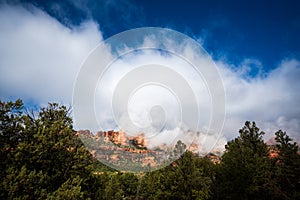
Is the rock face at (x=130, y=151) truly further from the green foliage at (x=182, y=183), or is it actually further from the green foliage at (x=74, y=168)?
the green foliage at (x=74, y=168)

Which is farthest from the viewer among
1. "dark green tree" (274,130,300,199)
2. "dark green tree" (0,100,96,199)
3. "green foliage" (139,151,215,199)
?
"green foliage" (139,151,215,199)

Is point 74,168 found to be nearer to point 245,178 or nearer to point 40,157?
point 40,157

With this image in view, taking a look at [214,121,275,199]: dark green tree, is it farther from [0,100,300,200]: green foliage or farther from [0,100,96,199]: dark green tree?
[0,100,96,199]: dark green tree

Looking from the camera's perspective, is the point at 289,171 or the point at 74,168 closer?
the point at 74,168

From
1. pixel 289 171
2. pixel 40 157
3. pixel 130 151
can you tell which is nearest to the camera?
pixel 40 157

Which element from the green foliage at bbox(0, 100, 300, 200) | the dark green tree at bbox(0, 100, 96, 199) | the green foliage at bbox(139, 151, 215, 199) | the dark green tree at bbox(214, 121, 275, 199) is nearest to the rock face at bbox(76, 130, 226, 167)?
the green foliage at bbox(139, 151, 215, 199)

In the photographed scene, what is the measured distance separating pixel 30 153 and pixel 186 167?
18119 mm

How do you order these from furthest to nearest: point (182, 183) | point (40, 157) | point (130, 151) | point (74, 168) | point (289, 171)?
point (130, 151) < point (182, 183) < point (289, 171) < point (74, 168) < point (40, 157)

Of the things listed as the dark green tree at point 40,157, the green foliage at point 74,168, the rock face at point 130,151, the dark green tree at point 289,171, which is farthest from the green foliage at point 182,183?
the dark green tree at point 40,157

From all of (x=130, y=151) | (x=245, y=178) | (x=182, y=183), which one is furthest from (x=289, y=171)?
(x=130, y=151)

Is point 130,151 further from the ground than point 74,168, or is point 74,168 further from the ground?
point 130,151

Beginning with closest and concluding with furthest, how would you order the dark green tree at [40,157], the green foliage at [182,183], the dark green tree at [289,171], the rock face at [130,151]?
the dark green tree at [40,157] → the dark green tree at [289,171] → the green foliage at [182,183] → the rock face at [130,151]

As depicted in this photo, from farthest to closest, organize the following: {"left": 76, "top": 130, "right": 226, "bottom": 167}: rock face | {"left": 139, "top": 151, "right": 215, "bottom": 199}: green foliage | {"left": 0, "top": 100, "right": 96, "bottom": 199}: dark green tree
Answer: {"left": 76, "top": 130, "right": 226, "bottom": 167}: rock face, {"left": 139, "top": 151, "right": 215, "bottom": 199}: green foliage, {"left": 0, "top": 100, "right": 96, "bottom": 199}: dark green tree

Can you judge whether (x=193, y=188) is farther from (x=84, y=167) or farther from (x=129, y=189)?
(x=129, y=189)
